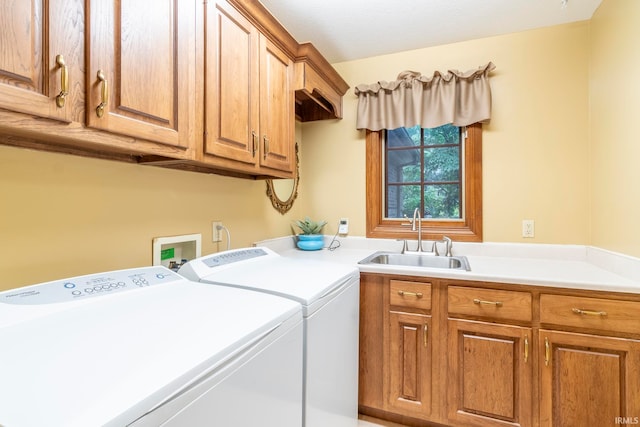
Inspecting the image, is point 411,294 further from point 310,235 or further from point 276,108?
point 276,108

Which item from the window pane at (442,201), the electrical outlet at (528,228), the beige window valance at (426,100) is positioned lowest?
the electrical outlet at (528,228)

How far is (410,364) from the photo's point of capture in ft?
5.74

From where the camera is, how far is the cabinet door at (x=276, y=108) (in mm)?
1625

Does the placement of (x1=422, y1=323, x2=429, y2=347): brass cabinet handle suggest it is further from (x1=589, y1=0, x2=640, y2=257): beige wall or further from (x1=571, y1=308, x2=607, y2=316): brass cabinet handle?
(x1=589, y1=0, x2=640, y2=257): beige wall

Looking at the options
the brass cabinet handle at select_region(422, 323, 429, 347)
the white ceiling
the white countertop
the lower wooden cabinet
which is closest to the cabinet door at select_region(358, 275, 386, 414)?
the lower wooden cabinet

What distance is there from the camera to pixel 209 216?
5.65 ft

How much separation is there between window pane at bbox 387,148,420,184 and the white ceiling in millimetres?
772

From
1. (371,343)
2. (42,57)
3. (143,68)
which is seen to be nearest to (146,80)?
(143,68)

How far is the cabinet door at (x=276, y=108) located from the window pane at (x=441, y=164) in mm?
1106

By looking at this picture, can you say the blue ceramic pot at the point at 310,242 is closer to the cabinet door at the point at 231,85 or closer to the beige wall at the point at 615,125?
the cabinet door at the point at 231,85

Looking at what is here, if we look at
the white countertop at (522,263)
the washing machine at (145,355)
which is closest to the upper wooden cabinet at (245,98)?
the washing machine at (145,355)

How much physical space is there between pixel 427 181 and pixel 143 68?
196 centimetres

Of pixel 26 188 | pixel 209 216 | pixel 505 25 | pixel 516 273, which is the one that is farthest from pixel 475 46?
pixel 26 188

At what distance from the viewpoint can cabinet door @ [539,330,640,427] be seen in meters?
1.38
